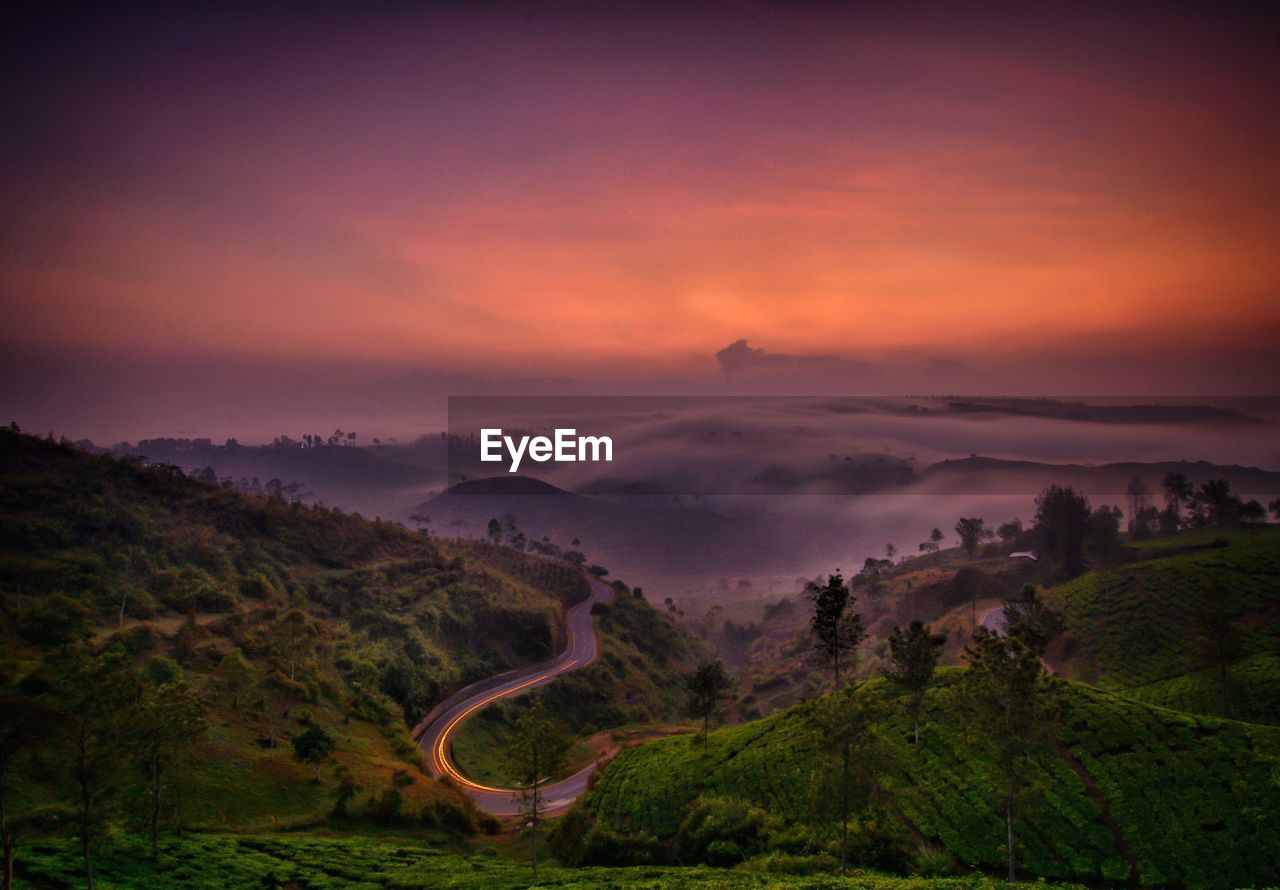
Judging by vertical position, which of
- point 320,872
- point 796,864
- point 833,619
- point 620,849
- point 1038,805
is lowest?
point 620,849

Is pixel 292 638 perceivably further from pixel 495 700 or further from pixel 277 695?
pixel 495 700

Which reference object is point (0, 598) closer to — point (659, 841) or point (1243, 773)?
point (659, 841)

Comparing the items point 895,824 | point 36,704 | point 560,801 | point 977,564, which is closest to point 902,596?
point 977,564

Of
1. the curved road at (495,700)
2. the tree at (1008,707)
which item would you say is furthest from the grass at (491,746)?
the tree at (1008,707)

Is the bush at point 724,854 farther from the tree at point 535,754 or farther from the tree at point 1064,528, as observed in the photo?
the tree at point 1064,528

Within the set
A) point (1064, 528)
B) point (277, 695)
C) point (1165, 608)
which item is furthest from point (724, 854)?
point (1064, 528)

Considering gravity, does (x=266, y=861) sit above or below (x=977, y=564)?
above

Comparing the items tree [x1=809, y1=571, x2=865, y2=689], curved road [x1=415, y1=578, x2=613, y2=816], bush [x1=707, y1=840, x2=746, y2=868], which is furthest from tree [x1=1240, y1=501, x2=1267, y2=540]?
bush [x1=707, y1=840, x2=746, y2=868]
